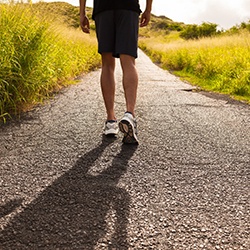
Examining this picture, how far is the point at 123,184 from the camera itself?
1.88m

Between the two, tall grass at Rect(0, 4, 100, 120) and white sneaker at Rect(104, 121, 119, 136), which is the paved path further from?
tall grass at Rect(0, 4, 100, 120)

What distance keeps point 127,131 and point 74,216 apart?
1053 millimetres

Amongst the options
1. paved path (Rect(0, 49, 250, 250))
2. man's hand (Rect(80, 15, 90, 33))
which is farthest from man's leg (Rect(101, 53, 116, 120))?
man's hand (Rect(80, 15, 90, 33))

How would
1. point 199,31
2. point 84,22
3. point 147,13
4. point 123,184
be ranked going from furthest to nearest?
point 199,31
point 84,22
point 147,13
point 123,184

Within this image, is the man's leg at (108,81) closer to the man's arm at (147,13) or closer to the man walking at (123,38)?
the man walking at (123,38)

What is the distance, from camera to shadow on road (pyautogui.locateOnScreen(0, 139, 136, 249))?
1.31m

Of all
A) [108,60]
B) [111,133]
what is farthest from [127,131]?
[108,60]

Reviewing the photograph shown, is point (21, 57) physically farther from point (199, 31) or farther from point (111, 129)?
point (199, 31)

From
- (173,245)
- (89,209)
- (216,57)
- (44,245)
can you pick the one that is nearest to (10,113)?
(89,209)

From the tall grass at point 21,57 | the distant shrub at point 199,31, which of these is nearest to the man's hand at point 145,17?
the tall grass at point 21,57

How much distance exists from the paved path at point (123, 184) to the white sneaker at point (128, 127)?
0.07m

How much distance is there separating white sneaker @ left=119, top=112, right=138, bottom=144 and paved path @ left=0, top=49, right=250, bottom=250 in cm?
7

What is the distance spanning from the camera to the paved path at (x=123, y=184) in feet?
4.47

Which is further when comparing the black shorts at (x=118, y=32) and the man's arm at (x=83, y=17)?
the man's arm at (x=83, y=17)
